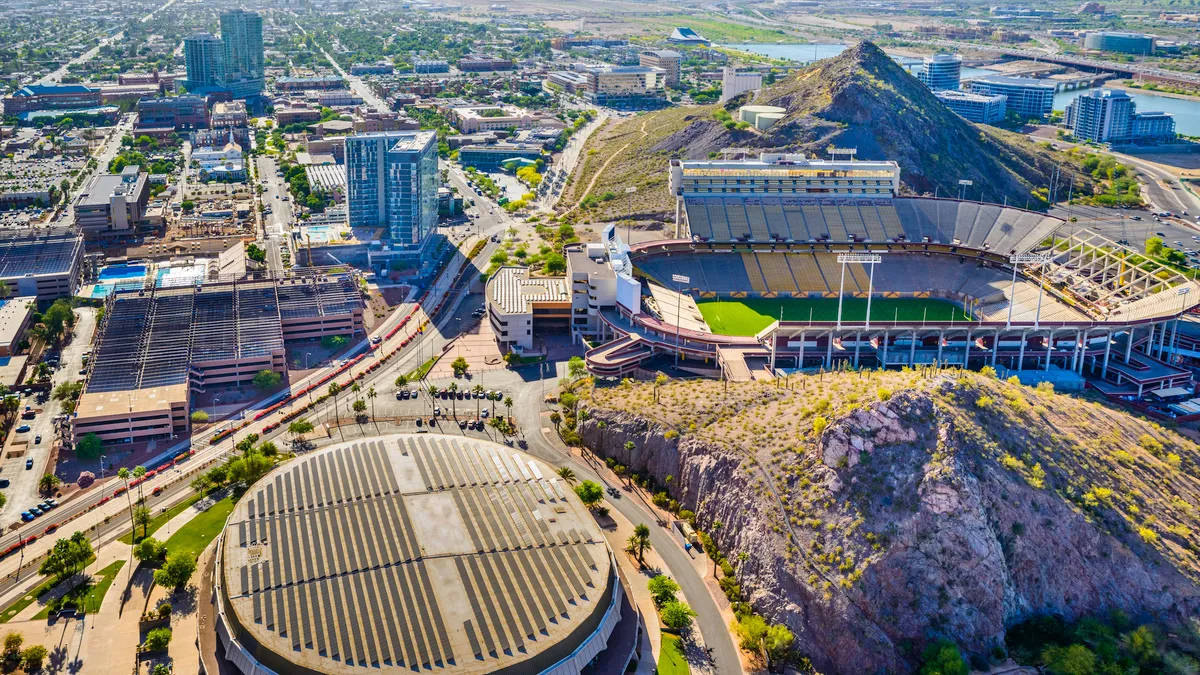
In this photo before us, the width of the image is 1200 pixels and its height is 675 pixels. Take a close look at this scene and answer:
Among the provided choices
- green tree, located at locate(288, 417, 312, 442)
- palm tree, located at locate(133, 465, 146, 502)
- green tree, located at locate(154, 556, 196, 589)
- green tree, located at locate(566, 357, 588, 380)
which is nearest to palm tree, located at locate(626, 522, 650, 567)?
green tree, located at locate(566, 357, 588, 380)

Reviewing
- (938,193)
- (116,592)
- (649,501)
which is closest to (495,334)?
(649,501)

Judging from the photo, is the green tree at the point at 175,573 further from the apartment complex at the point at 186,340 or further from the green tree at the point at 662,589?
the green tree at the point at 662,589

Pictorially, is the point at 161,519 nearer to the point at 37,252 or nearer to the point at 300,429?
the point at 300,429

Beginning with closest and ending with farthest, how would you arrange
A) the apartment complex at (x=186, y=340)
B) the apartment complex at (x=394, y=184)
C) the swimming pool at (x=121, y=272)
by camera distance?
the apartment complex at (x=186, y=340) < the swimming pool at (x=121, y=272) < the apartment complex at (x=394, y=184)

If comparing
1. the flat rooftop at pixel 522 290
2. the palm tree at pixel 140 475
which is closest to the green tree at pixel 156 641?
the palm tree at pixel 140 475

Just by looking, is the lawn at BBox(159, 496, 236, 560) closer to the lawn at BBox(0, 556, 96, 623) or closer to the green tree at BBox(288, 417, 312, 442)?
the lawn at BBox(0, 556, 96, 623)

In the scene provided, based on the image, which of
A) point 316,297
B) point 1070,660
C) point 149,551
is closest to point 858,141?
point 316,297

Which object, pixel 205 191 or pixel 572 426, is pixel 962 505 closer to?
pixel 572 426
